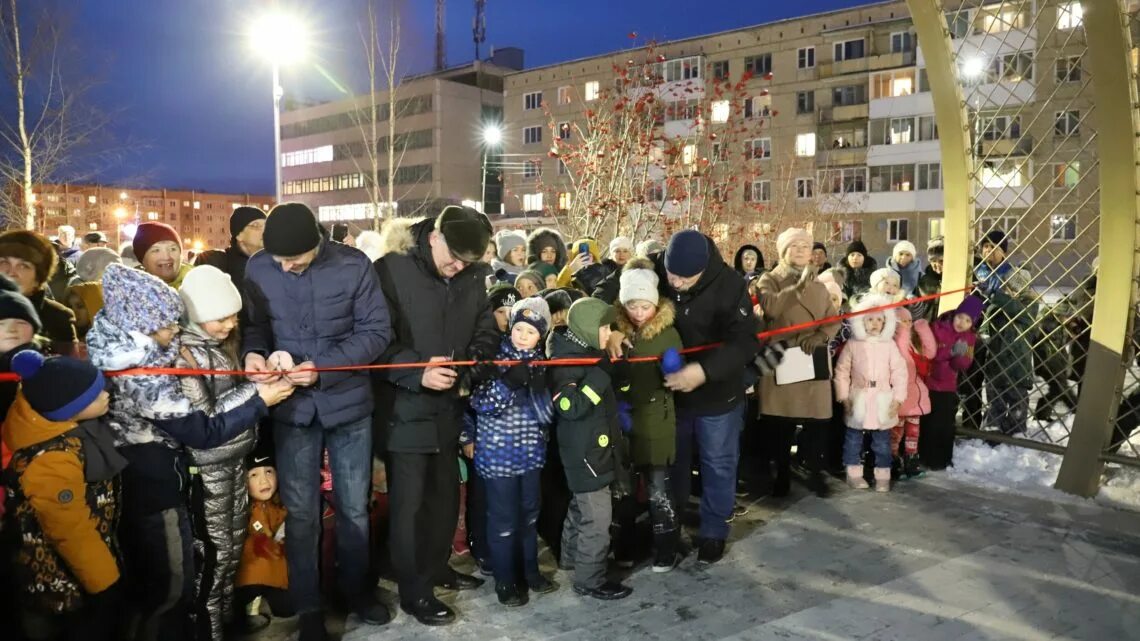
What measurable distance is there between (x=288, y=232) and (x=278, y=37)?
9.88 metres

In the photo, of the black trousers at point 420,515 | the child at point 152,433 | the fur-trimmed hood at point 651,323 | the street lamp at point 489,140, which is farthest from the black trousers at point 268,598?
the street lamp at point 489,140

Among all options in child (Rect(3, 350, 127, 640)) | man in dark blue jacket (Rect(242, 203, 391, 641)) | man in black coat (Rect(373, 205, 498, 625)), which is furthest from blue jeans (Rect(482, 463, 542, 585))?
child (Rect(3, 350, 127, 640))

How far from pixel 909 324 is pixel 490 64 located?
52156 mm

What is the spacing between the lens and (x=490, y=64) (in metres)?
54.3

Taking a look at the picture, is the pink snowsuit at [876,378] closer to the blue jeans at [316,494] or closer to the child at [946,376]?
the child at [946,376]

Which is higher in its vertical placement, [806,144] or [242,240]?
[806,144]

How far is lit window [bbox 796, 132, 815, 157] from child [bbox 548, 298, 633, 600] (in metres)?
32.8

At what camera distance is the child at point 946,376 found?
20.2 feet

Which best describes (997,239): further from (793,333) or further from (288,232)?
(288,232)

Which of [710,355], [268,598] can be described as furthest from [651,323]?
[268,598]

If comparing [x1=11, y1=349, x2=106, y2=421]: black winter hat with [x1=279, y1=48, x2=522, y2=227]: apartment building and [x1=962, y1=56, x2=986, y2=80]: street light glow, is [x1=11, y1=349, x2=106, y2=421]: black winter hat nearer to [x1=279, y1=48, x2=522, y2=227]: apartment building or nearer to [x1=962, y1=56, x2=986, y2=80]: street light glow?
[x1=962, y1=56, x2=986, y2=80]: street light glow

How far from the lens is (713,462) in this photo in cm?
462

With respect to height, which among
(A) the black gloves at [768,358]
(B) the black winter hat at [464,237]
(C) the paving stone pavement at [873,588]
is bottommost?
(C) the paving stone pavement at [873,588]

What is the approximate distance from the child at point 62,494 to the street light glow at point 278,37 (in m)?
10.2
